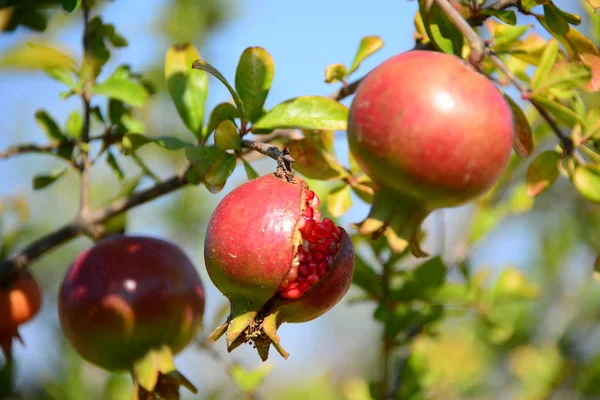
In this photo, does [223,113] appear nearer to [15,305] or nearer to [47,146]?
[47,146]

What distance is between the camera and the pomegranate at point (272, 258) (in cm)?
93

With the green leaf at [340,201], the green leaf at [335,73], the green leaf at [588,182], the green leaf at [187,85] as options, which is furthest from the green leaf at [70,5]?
the green leaf at [588,182]

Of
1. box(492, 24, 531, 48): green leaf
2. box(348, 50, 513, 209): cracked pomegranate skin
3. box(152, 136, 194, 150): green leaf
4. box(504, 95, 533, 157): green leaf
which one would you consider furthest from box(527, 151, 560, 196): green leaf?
box(152, 136, 194, 150): green leaf

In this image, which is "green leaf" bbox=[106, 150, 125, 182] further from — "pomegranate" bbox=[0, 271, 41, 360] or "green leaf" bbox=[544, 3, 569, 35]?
"green leaf" bbox=[544, 3, 569, 35]

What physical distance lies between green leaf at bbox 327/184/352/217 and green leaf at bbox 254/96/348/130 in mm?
214

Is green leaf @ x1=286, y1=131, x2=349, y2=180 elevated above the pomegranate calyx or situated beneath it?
elevated above

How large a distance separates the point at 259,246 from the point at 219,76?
29 centimetres

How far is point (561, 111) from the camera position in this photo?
109 cm

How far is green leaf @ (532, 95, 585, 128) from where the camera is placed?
1088 millimetres

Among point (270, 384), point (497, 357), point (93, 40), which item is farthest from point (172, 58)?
point (270, 384)

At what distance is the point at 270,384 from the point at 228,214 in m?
3.15

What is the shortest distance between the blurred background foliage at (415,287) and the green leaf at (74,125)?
0.40ft

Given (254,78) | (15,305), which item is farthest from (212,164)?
(15,305)

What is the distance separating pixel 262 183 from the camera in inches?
38.5
